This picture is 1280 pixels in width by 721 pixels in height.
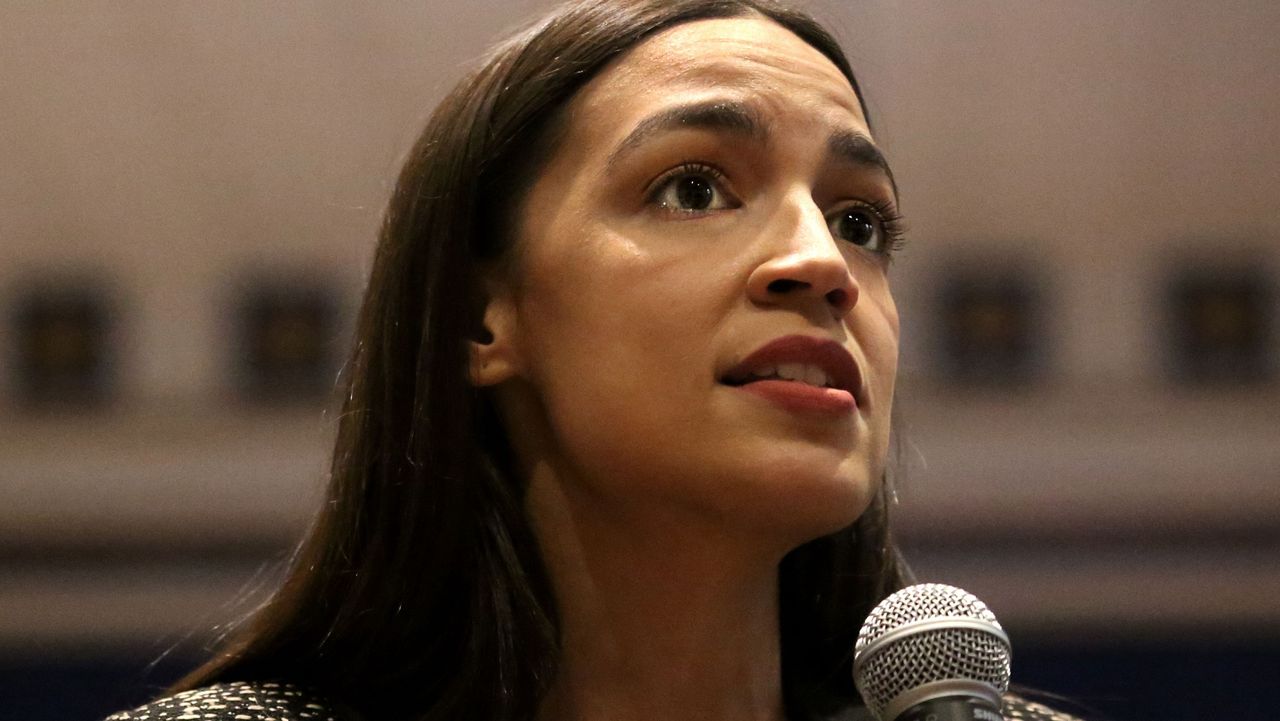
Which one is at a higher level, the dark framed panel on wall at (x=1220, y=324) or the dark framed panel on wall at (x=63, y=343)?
the dark framed panel on wall at (x=63, y=343)

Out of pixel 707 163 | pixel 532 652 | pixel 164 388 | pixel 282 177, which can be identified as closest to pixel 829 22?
pixel 707 163

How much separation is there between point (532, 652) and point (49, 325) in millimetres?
3441

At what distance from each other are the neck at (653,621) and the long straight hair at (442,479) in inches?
2.0

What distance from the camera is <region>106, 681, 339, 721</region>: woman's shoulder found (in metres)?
1.72

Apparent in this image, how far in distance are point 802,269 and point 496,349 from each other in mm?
401

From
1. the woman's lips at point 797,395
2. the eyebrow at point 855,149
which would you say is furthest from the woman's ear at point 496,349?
the eyebrow at point 855,149

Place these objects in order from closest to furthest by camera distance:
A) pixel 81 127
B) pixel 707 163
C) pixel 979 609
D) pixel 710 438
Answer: pixel 979 609
pixel 710 438
pixel 707 163
pixel 81 127

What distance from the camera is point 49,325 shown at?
4.79m

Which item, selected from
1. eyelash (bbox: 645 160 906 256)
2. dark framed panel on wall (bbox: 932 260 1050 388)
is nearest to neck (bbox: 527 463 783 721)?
eyelash (bbox: 645 160 906 256)

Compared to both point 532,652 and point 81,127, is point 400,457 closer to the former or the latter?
point 532,652

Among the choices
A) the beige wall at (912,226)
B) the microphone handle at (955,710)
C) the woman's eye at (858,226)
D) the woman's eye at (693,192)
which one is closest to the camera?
the microphone handle at (955,710)

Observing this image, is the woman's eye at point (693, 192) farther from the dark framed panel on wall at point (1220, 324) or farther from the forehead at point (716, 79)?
the dark framed panel on wall at point (1220, 324)

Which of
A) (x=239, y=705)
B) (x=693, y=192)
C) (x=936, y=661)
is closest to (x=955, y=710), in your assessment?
(x=936, y=661)

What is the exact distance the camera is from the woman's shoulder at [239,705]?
1720mm
